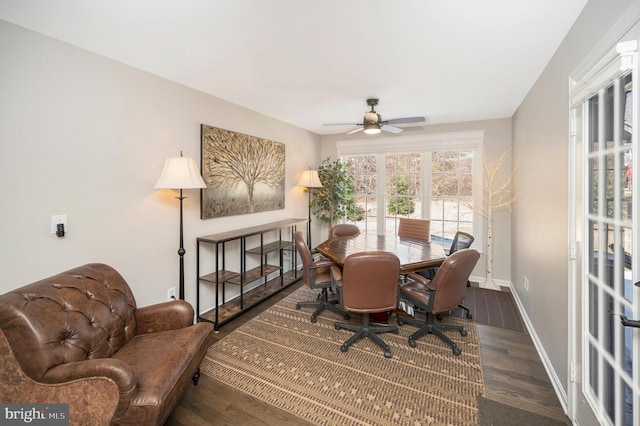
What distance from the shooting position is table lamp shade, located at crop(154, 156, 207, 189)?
8.18 feet

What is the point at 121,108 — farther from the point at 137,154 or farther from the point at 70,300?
the point at 70,300

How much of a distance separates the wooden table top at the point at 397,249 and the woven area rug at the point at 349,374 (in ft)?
2.44

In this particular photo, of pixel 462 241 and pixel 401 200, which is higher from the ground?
pixel 401 200

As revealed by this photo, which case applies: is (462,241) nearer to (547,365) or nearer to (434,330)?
(434,330)

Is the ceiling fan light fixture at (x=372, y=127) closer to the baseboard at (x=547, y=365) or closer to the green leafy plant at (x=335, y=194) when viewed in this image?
the green leafy plant at (x=335, y=194)

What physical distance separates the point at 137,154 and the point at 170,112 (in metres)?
0.57

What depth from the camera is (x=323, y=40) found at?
1.99 m

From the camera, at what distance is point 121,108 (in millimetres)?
2391

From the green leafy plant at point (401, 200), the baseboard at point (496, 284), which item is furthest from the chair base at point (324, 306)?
the baseboard at point (496, 284)

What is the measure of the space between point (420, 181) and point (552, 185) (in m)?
2.72

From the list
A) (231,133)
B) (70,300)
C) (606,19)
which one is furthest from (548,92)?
(70,300)

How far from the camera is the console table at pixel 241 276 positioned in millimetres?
3055

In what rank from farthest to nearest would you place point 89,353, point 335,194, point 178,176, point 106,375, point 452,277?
point 335,194
point 178,176
point 452,277
point 89,353
point 106,375

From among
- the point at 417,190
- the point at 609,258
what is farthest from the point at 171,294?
the point at 417,190
